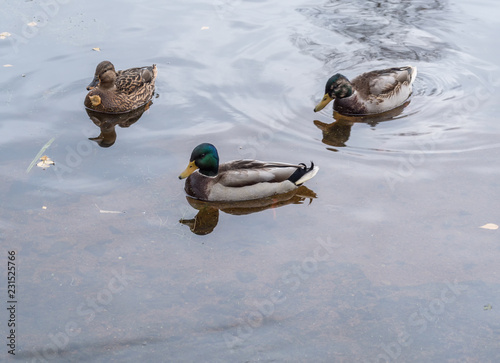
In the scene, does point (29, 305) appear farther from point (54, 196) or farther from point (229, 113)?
point (229, 113)

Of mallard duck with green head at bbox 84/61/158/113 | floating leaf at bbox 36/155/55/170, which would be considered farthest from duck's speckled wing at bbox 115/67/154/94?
floating leaf at bbox 36/155/55/170

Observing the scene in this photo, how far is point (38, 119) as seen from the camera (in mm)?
9086

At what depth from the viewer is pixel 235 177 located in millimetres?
7441

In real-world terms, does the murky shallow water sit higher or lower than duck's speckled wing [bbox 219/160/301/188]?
lower

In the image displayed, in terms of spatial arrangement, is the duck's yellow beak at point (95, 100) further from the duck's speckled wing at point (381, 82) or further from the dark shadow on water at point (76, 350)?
the dark shadow on water at point (76, 350)

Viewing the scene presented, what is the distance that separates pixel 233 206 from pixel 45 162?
2.54m

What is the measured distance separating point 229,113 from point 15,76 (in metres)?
3.57

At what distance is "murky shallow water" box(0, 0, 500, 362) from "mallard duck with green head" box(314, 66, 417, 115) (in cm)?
22

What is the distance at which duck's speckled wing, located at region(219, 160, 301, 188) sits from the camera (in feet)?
24.4

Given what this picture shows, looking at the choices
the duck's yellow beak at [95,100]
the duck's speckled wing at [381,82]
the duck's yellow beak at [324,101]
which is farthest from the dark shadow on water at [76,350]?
the duck's speckled wing at [381,82]

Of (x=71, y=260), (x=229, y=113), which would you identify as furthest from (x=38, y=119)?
(x=71, y=260)

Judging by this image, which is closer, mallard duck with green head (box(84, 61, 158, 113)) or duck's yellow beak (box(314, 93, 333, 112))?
mallard duck with green head (box(84, 61, 158, 113))

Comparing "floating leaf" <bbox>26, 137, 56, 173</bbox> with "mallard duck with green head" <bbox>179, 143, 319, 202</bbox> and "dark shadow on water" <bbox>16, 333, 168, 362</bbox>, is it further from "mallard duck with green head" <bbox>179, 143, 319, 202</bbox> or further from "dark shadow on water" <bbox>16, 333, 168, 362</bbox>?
"dark shadow on water" <bbox>16, 333, 168, 362</bbox>

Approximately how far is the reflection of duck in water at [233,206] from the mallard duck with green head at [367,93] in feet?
7.35
